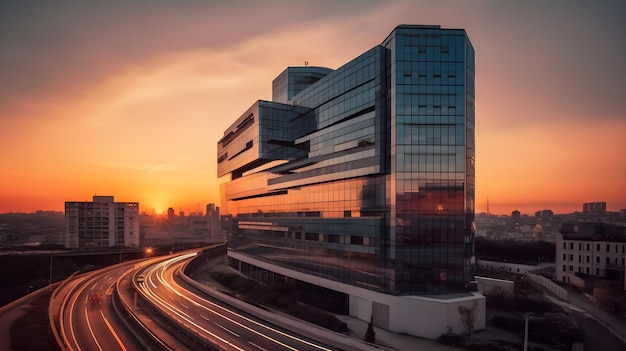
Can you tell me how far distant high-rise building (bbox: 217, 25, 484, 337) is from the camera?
49062 millimetres

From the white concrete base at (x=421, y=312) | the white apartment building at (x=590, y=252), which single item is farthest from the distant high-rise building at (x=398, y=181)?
the white apartment building at (x=590, y=252)

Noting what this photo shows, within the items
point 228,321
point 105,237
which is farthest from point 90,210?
point 228,321

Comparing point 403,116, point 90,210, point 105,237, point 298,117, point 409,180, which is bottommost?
point 105,237

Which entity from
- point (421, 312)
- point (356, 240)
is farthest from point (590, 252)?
point (356, 240)

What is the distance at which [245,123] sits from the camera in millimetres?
86062

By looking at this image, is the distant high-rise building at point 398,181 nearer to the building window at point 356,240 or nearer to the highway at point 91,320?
the building window at point 356,240

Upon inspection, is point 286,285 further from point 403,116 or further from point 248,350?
point 403,116

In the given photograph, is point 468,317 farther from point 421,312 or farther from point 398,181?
point 398,181

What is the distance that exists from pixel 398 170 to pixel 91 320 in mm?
49152

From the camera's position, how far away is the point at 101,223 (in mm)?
181625

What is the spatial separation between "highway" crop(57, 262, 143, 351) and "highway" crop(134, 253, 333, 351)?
5705 mm

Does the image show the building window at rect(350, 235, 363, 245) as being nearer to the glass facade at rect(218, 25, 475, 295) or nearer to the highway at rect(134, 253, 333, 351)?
the glass facade at rect(218, 25, 475, 295)

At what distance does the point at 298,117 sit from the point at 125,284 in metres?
51.7

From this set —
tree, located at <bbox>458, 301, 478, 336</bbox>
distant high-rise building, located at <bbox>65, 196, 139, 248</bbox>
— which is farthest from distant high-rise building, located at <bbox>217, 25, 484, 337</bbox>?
distant high-rise building, located at <bbox>65, 196, 139, 248</bbox>
